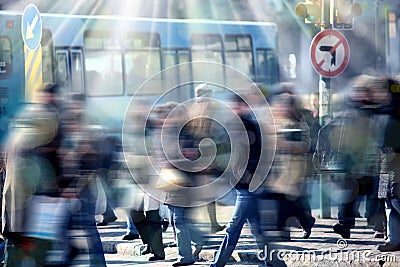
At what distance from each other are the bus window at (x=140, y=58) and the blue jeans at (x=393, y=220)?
33.9 feet

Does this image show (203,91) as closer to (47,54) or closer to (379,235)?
(379,235)

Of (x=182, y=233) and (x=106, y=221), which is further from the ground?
(x=182, y=233)

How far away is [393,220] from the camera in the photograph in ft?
33.2

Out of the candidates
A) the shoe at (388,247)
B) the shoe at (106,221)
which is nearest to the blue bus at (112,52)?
the shoe at (106,221)

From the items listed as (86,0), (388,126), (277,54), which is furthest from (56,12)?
(388,126)

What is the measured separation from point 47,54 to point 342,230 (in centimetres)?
934

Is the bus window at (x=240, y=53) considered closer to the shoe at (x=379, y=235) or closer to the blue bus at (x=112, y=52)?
the blue bus at (x=112, y=52)

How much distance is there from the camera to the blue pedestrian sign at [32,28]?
430 inches

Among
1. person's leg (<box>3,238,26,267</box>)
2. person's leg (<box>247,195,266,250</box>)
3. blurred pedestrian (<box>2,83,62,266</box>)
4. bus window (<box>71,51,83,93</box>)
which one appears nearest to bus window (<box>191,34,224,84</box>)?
bus window (<box>71,51,83,93</box>)

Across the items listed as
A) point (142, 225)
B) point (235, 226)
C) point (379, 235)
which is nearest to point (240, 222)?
point (235, 226)

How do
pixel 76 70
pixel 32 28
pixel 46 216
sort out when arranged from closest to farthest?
pixel 46 216, pixel 32 28, pixel 76 70

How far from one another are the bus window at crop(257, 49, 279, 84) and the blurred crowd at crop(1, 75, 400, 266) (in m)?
10.5

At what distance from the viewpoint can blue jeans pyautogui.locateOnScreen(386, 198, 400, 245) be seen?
1003cm

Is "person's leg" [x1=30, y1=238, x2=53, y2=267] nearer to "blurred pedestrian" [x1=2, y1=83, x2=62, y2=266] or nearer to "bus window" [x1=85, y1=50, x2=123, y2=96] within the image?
"blurred pedestrian" [x1=2, y1=83, x2=62, y2=266]
